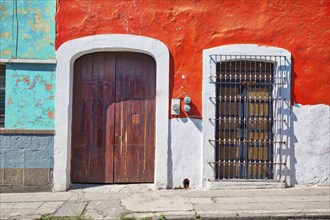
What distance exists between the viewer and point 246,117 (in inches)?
265

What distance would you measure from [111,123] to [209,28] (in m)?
2.78

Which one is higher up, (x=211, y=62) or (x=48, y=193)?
(x=211, y=62)

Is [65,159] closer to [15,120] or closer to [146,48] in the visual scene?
[15,120]

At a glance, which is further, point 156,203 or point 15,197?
point 15,197

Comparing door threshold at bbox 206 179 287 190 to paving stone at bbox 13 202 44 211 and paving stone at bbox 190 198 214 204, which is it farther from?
paving stone at bbox 13 202 44 211

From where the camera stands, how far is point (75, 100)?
6723mm

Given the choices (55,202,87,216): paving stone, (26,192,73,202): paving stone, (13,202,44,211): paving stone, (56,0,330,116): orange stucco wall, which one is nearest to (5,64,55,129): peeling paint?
(56,0,330,116): orange stucco wall

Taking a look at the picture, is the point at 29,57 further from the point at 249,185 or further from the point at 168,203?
the point at 249,185

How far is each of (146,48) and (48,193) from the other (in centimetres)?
341

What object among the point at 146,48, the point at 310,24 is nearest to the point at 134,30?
the point at 146,48

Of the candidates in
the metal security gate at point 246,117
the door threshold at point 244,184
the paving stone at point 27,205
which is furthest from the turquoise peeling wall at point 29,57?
the door threshold at point 244,184

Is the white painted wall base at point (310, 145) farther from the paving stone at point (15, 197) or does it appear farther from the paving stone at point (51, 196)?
the paving stone at point (15, 197)

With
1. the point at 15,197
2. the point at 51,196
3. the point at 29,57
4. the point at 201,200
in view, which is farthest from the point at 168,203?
the point at 29,57

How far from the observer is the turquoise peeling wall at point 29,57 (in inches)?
253
